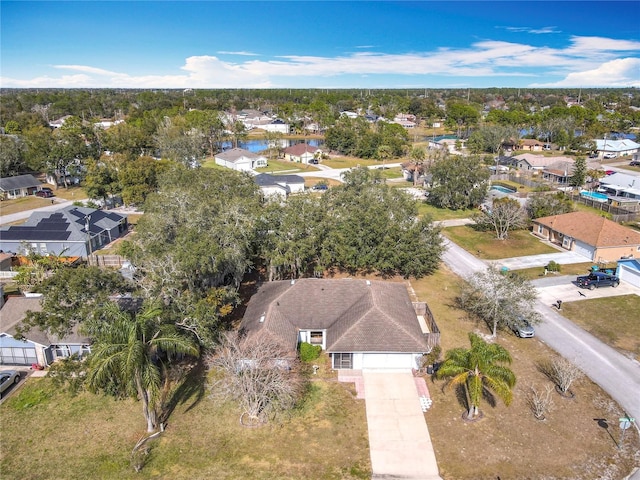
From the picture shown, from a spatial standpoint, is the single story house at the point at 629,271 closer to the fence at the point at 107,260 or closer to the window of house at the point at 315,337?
the window of house at the point at 315,337

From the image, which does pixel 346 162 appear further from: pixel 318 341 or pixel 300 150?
pixel 318 341

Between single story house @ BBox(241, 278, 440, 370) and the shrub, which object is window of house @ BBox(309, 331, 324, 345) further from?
the shrub

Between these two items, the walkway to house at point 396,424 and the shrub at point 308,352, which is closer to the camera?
the walkway to house at point 396,424

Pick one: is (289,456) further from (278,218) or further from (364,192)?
(364,192)

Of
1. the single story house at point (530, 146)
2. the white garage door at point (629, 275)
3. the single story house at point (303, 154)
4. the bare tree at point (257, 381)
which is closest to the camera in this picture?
the bare tree at point (257, 381)

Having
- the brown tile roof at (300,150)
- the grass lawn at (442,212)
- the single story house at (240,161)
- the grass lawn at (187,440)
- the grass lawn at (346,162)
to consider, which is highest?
the brown tile roof at (300,150)

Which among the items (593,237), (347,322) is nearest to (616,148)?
(593,237)

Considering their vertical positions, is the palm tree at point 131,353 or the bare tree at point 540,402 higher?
the palm tree at point 131,353

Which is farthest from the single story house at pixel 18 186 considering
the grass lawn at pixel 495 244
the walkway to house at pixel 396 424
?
the walkway to house at pixel 396 424
